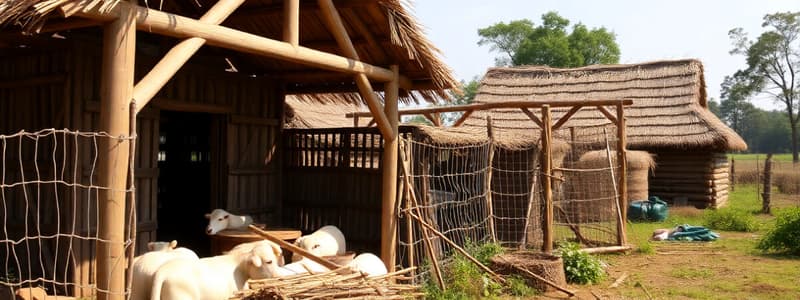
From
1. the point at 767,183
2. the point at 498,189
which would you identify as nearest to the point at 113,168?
the point at 498,189

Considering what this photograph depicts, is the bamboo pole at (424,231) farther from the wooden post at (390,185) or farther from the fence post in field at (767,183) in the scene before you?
the fence post in field at (767,183)

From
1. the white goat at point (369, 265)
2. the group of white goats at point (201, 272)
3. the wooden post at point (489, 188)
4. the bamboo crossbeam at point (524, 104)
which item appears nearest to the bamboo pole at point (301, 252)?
the group of white goats at point (201, 272)

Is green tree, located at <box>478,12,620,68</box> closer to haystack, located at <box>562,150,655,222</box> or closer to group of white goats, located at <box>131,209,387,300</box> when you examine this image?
haystack, located at <box>562,150,655,222</box>

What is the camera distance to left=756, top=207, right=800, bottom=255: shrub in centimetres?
1009

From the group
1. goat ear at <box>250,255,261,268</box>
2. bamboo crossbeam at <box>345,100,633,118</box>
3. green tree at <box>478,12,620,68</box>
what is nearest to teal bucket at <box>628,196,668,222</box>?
bamboo crossbeam at <box>345,100,633,118</box>

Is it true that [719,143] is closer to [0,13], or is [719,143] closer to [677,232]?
[677,232]

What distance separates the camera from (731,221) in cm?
1300

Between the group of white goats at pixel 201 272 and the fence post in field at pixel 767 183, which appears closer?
the group of white goats at pixel 201 272

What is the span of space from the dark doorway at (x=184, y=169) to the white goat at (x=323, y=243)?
3525mm

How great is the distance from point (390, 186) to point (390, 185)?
0.01 meters

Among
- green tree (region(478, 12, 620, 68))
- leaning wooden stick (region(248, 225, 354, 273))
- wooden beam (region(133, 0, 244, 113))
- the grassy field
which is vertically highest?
green tree (region(478, 12, 620, 68))

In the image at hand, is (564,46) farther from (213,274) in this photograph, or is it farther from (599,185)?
(213,274)

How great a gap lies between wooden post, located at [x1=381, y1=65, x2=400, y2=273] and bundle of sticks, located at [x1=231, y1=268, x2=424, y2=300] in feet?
4.28

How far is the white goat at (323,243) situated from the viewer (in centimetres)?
698
